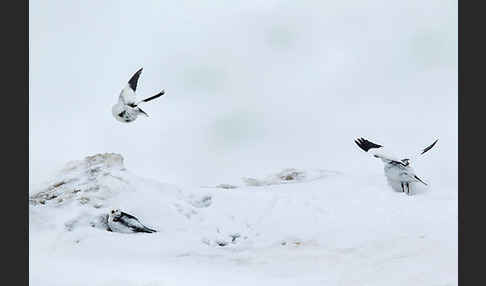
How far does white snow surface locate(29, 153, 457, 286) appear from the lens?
6941 millimetres

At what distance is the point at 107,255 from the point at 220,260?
1.21 meters

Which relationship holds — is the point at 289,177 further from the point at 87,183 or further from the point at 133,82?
the point at 87,183

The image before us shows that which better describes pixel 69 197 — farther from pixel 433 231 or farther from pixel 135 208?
pixel 433 231

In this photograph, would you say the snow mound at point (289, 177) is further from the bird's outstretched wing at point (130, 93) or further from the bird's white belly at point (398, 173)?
the bird's outstretched wing at point (130, 93)

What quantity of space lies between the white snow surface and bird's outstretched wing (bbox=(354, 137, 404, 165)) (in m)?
0.43

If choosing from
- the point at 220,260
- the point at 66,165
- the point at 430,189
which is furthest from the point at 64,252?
the point at 430,189

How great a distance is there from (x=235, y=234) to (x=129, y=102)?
334 cm

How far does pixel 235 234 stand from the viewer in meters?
7.99

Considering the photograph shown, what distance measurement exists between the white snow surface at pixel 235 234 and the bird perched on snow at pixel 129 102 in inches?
46.3

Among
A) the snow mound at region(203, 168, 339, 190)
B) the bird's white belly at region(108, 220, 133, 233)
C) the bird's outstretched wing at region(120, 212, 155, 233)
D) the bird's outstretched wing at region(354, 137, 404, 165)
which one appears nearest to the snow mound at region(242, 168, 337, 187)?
the snow mound at region(203, 168, 339, 190)

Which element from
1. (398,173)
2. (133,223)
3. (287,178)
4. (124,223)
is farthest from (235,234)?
(398,173)

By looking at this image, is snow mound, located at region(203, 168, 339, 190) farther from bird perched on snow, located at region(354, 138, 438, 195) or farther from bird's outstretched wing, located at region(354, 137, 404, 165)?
bird perched on snow, located at region(354, 138, 438, 195)

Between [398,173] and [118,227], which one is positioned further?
[398,173]

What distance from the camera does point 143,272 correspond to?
22.7 feet
